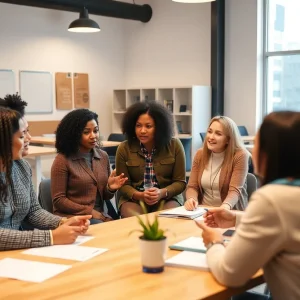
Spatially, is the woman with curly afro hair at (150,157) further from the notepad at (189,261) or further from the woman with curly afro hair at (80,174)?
the notepad at (189,261)

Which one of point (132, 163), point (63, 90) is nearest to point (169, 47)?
point (63, 90)

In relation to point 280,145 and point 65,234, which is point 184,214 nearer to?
point 65,234

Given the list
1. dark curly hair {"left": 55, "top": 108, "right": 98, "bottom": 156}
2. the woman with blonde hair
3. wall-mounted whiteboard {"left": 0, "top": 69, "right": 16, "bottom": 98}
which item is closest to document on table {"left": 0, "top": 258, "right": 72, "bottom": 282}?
dark curly hair {"left": 55, "top": 108, "right": 98, "bottom": 156}

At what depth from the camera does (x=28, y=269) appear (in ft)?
5.74

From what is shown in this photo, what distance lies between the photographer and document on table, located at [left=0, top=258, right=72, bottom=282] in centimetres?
167

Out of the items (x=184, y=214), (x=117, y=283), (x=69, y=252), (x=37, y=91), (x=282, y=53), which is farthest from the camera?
(x=37, y=91)

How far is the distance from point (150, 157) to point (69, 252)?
5.35 ft

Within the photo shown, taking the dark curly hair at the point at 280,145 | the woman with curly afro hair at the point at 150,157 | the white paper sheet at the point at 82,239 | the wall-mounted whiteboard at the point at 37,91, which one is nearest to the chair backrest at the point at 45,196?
the woman with curly afro hair at the point at 150,157

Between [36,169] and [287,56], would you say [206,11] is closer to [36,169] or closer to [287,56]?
[287,56]

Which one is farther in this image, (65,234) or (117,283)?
(65,234)

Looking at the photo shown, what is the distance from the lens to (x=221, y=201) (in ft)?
10.7

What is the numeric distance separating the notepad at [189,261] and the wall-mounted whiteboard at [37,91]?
655 centimetres

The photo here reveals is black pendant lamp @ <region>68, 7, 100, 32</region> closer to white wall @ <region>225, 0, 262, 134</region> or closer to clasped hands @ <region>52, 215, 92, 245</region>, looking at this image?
white wall @ <region>225, 0, 262, 134</region>

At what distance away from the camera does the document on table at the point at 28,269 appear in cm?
167
